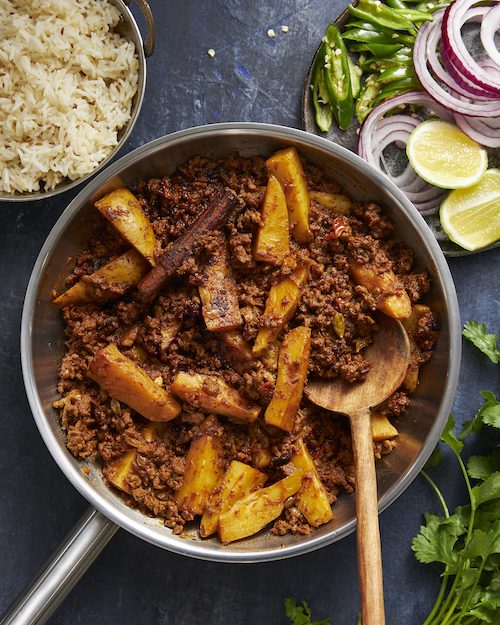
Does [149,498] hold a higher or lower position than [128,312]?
lower

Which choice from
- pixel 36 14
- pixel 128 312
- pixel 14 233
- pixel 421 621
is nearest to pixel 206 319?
pixel 128 312

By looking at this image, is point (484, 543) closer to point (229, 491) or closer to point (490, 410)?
point (490, 410)

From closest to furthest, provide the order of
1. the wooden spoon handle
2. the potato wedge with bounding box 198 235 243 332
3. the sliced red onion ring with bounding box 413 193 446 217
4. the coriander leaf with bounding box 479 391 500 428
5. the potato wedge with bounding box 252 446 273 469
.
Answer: the wooden spoon handle
the potato wedge with bounding box 198 235 243 332
the potato wedge with bounding box 252 446 273 469
the coriander leaf with bounding box 479 391 500 428
the sliced red onion ring with bounding box 413 193 446 217

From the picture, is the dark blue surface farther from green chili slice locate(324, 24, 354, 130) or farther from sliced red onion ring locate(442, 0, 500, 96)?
sliced red onion ring locate(442, 0, 500, 96)

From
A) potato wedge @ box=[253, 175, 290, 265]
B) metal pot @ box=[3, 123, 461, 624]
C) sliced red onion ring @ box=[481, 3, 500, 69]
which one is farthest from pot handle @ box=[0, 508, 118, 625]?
sliced red onion ring @ box=[481, 3, 500, 69]

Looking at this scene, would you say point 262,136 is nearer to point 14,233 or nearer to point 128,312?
point 128,312

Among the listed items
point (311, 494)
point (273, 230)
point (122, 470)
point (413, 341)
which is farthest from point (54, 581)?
point (413, 341)
